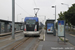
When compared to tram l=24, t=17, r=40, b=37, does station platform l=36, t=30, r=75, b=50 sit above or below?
below

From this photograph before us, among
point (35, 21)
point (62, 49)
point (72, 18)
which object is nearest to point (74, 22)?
point (72, 18)

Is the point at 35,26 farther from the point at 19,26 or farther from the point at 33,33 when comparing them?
the point at 19,26

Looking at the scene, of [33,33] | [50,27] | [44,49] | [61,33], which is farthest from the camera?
[50,27]

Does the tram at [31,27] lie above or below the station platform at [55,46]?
above

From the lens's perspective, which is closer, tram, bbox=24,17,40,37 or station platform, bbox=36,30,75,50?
station platform, bbox=36,30,75,50

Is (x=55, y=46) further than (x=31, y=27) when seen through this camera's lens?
No

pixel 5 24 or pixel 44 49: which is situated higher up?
pixel 5 24

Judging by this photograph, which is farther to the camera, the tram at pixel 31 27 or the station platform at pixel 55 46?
the tram at pixel 31 27

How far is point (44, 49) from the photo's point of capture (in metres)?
9.50

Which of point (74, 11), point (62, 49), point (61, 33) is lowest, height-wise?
point (62, 49)

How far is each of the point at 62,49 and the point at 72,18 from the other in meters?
25.8

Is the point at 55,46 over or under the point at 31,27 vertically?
Result: under

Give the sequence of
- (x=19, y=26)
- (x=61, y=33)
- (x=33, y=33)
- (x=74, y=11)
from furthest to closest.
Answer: (x=19, y=26), (x=74, y=11), (x=33, y=33), (x=61, y=33)

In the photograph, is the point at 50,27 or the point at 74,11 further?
the point at 74,11
